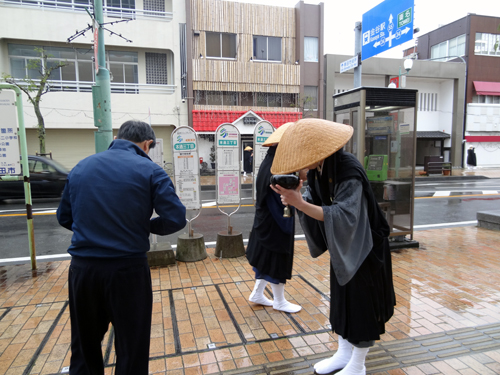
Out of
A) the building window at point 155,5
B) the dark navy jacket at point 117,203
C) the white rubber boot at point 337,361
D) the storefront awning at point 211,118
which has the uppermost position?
→ the building window at point 155,5

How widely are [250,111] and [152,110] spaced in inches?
221

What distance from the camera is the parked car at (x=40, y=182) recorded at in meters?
10.8

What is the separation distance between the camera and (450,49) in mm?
27266

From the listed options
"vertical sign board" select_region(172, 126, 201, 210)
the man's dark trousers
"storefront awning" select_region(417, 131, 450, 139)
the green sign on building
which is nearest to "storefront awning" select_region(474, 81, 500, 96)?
"storefront awning" select_region(417, 131, 450, 139)

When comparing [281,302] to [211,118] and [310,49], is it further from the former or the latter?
[310,49]

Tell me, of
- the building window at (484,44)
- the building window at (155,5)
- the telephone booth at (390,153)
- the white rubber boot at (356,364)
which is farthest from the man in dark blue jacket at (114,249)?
the building window at (484,44)

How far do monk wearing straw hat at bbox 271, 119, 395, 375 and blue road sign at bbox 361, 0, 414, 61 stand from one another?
239 inches

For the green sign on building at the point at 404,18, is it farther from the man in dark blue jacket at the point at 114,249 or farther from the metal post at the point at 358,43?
the man in dark blue jacket at the point at 114,249

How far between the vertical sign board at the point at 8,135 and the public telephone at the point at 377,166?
17.0 ft

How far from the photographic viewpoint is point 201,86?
20203 millimetres

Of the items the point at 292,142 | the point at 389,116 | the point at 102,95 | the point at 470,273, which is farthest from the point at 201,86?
the point at 292,142

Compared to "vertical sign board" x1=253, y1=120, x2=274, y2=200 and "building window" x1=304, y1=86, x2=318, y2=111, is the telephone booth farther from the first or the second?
"building window" x1=304, y1=86, x2=318, y2=111

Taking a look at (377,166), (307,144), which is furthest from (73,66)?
(307,144)

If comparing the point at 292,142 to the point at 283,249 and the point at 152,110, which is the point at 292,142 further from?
the point at 152,110
